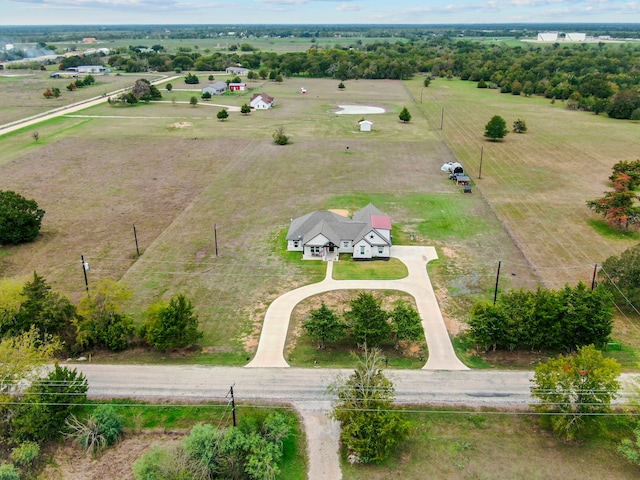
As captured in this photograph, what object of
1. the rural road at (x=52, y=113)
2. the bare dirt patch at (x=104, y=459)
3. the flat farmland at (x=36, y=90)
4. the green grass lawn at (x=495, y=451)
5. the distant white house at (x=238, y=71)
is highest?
the distant white house at (x=238, y=71)

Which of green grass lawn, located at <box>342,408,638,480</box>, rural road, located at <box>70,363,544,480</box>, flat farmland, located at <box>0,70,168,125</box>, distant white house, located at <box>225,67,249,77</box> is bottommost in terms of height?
green grass lawn, located at <box>342,408,638,480</box>

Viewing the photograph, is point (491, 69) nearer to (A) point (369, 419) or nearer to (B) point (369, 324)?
(B) point (369, 324)

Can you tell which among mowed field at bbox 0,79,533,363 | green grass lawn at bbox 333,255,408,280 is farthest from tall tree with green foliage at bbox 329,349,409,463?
green grass lawn at bbox 333,255,408,280

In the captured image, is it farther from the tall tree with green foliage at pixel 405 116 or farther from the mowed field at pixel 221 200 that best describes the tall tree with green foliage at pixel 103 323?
the tall tree with green foliage at pixel 405 116

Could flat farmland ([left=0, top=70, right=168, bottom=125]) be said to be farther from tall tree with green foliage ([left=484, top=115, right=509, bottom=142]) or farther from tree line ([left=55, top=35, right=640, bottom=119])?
tall tree with green foliage ([left=484, top=115, right=509, bottom=142])

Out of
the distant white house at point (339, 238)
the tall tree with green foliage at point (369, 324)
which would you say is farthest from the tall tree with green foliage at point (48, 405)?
the distant white house at point (339, 238)

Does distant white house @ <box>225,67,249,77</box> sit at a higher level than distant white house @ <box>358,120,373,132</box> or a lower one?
higher
